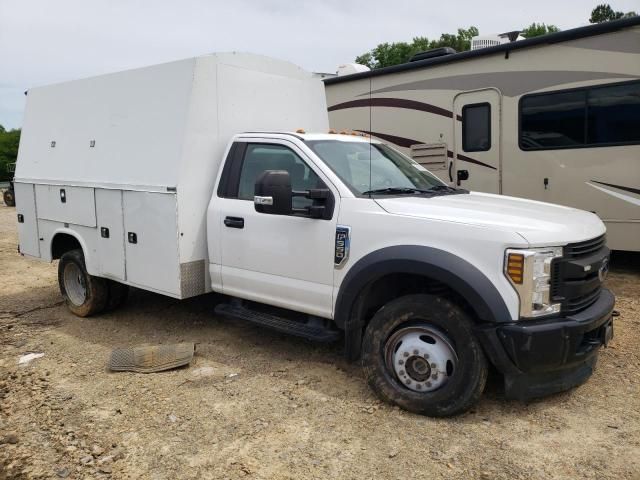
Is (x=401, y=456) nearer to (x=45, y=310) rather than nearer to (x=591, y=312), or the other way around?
(x=591, y=312)

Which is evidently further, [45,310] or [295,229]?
[45,310]

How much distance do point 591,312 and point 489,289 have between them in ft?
2.58

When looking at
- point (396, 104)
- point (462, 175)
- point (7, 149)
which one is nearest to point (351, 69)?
point (396, 104)

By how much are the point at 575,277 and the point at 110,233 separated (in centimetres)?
430

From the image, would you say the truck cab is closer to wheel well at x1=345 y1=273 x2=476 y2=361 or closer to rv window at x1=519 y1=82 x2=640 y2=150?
wheel well at x1=345 y1=273 x2=476 y2=361

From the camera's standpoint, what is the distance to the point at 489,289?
3.53 meters

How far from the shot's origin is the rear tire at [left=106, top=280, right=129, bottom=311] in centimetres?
634

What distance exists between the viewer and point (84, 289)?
250 inches

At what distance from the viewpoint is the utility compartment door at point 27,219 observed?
671 cm

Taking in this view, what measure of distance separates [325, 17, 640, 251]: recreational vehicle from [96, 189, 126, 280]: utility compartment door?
4.58 m

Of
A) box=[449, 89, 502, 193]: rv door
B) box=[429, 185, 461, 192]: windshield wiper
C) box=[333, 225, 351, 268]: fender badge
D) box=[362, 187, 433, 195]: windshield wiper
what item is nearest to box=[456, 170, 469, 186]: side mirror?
box=[449, 89, 502, 193]: rv door

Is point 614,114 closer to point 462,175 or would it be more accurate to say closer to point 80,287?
point 462,175

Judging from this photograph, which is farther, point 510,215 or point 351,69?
point 351,69

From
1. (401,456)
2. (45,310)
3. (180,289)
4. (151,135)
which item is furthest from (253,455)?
(45,310)
